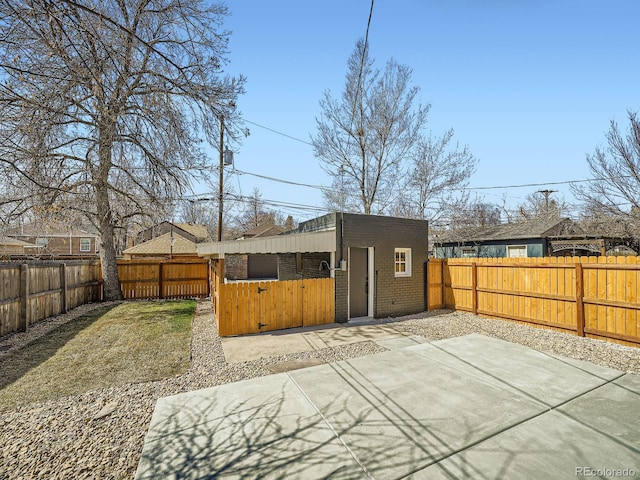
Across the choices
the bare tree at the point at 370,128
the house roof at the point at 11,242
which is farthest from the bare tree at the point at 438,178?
the house roof at the point at 11,242

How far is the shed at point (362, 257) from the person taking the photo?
8.22 meters

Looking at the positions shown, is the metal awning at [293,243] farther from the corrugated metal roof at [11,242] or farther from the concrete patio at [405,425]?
the corrugated metal roof at [11,242]

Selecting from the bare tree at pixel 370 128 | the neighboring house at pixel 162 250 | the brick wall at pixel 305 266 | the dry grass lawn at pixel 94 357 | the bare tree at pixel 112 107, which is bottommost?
the dry grass lawn at pixel 94 357

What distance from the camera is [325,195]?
21719 millimetres

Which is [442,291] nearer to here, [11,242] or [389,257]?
[389,257]

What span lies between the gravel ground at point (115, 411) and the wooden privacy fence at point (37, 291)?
1.84 feet

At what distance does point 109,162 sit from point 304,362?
9860mm

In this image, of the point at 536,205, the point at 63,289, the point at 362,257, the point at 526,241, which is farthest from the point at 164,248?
the point at 536,205

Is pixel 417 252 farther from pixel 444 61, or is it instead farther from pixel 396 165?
pixel 396 165

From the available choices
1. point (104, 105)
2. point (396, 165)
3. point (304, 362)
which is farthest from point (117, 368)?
point (396, 165)

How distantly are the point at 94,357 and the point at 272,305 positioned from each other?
367cm

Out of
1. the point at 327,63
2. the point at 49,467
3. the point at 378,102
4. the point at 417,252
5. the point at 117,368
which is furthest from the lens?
the point at 378,102

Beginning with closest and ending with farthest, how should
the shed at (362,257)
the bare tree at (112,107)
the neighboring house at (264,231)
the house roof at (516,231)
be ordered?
the bare tree at (112,107), the shed at (362,257), the house roof at (516,231), the neighboring house at (264,231)

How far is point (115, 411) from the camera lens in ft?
12.7
